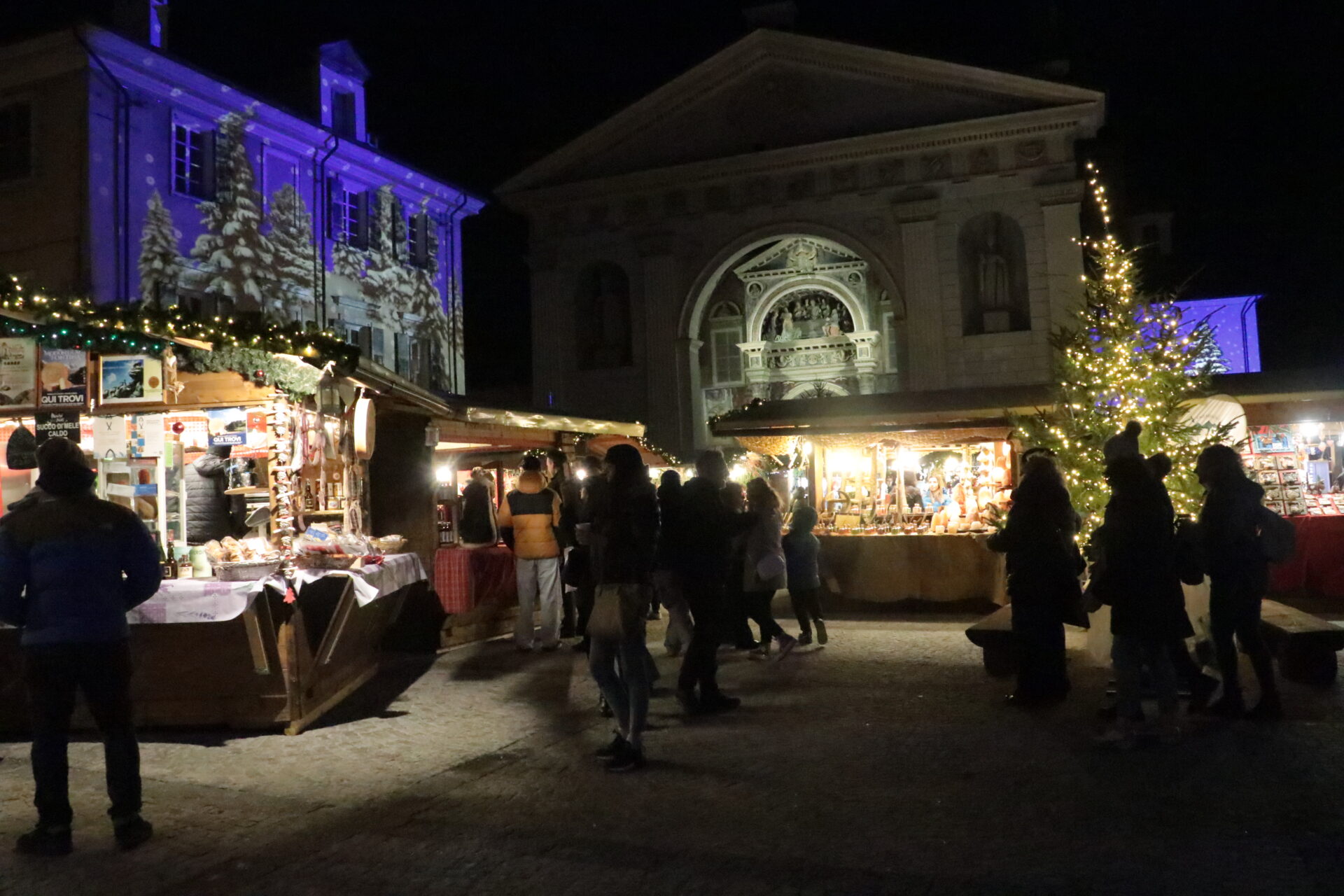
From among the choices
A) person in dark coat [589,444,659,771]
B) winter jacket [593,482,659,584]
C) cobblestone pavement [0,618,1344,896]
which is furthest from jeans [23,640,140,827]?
winter jacket [593,482,659,584]

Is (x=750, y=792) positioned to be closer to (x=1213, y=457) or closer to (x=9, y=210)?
(x=1213, y=457)

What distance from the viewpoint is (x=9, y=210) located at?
1894cm

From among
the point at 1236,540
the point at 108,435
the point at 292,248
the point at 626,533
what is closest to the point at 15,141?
the point at 292,248

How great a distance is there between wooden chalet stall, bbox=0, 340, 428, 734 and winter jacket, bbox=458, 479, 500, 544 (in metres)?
1.13

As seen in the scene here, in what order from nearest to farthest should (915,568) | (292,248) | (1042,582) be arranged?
(1042,582)
(915,568)
(292,248)

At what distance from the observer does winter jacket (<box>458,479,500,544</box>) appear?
1132cm

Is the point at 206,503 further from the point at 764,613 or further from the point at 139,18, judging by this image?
the point at 139,18

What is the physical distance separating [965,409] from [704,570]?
27.0ft

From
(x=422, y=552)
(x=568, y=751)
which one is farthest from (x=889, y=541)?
(x=568, y=751)

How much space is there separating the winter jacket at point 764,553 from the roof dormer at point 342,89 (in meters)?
17.3

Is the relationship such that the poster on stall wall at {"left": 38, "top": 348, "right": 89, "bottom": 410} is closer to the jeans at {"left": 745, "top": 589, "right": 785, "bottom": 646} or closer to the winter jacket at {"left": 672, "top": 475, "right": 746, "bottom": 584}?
the winter jacket at {"left": 672, "top": 475, "right": 746, "bottom": 584}

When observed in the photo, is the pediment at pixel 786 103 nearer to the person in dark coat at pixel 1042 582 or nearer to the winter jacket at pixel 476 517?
the winter jacket at pixel 476 517

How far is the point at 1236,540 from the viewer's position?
6730 mm

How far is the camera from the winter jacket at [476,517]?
11.3 metres
